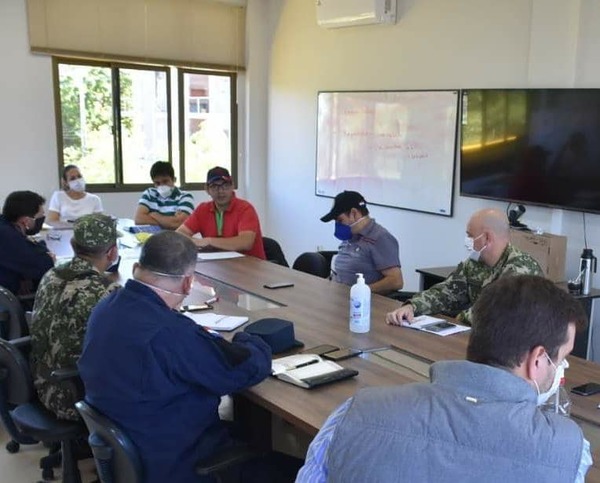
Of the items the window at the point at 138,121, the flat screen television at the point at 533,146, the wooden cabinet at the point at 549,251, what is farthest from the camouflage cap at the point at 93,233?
the window at the point at 138,121

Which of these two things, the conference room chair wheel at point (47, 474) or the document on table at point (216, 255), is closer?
the conference room chair wheel at point (47, 474)

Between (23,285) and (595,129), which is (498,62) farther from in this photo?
(23,285)

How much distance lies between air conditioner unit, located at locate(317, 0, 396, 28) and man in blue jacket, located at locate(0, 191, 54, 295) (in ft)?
9.91

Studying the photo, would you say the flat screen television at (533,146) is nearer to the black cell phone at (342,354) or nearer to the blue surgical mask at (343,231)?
the blue surgical mask at (343,231)

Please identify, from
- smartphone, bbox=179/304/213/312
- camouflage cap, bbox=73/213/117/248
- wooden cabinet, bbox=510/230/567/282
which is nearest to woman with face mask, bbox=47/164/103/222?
smartphone, bbox=179/304/213/312

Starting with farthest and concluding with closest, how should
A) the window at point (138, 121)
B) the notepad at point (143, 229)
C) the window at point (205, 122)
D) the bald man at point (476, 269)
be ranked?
the window at point (205, 122), the window at point (138, 121), the notepad at point (143, 229), the bald man at point (476, 269)

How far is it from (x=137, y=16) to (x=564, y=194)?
4.35 metres

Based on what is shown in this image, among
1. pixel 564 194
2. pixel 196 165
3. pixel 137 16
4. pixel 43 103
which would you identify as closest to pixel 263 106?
pixel 196 165

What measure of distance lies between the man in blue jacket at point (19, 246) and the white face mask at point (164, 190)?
1604 mm

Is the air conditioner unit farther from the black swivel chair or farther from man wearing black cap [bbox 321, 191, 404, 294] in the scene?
the black swivel chair

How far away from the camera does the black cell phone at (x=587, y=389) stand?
1977mm

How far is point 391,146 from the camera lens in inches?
212

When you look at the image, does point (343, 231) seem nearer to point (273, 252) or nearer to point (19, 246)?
point (273, 252)

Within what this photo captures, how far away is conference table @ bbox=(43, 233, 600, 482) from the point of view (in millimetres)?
1899
